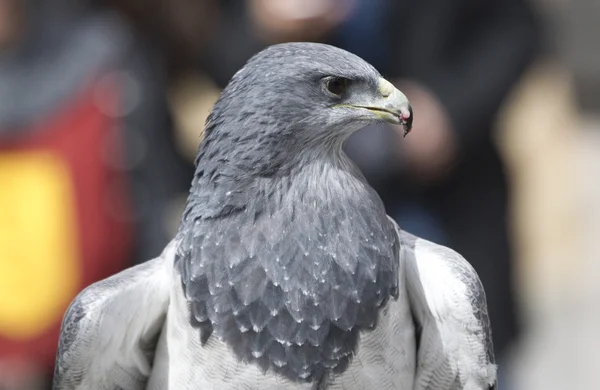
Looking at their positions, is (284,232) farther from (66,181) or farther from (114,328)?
(66,181)

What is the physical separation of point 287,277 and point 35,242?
1726mm

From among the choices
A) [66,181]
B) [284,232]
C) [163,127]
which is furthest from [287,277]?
[163,127]

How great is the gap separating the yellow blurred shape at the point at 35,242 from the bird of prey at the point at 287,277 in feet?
4.44

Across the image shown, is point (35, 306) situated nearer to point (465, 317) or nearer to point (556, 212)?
point (465, 317)

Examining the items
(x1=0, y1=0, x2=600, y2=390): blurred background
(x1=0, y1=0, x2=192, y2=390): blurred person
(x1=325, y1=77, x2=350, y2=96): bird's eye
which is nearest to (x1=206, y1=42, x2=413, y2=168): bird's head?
(x1=325, y1=77, x2=350, y2=96): bird's eye

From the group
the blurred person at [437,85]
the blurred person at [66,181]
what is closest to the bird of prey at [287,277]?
the blurred person at [437,85]

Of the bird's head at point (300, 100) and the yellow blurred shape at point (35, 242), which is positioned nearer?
the bird's head at point (300, 100)

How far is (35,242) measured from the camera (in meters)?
4.14

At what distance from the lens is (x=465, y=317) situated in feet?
9.23

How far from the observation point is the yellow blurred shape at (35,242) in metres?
4.13

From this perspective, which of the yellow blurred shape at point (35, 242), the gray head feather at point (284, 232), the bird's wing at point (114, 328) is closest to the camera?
the gray head feather at point (284, 232)

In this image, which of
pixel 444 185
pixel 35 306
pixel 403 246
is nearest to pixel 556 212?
pixel 444 185

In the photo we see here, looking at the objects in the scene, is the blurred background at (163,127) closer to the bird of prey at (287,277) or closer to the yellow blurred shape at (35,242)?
the yellow blurred shape at (35,242)

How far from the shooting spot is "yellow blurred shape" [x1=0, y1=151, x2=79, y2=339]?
163 inches
